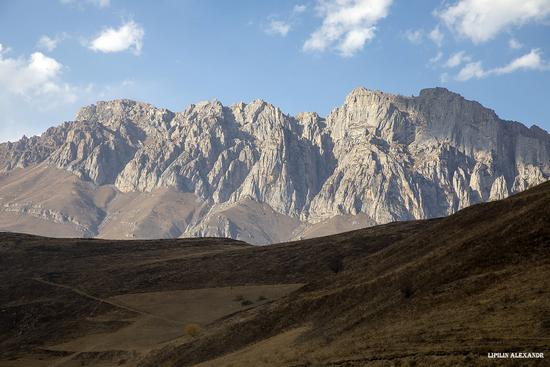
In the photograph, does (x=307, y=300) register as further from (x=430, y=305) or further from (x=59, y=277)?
(x=59, y=277)

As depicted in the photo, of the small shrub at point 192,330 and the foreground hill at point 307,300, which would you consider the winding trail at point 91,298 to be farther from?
the small shrub at point 192,330

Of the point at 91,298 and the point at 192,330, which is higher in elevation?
the point at 91,298

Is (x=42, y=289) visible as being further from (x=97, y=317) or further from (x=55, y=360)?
(x=55, y=360)

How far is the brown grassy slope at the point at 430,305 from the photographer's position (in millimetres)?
39906

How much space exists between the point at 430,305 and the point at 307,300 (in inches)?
764

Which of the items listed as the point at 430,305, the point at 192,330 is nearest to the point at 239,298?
the point at 192,330

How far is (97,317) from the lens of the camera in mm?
95500

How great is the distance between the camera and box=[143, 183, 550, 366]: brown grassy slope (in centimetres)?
3991

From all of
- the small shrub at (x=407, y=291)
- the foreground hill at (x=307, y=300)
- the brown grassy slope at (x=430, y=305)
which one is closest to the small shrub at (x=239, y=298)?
the foreground hill at (x=307, y=300)

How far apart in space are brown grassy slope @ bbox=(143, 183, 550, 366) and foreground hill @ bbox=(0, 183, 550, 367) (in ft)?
0.54

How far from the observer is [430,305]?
1949 inches

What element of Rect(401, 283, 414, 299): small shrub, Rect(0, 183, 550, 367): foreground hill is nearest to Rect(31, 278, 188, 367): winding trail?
Rect(0, 183, 550, 367): foreground hill

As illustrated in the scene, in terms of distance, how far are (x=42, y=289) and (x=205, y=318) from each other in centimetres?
3807

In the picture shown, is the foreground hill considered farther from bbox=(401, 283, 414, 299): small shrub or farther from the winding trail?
the winding trail
